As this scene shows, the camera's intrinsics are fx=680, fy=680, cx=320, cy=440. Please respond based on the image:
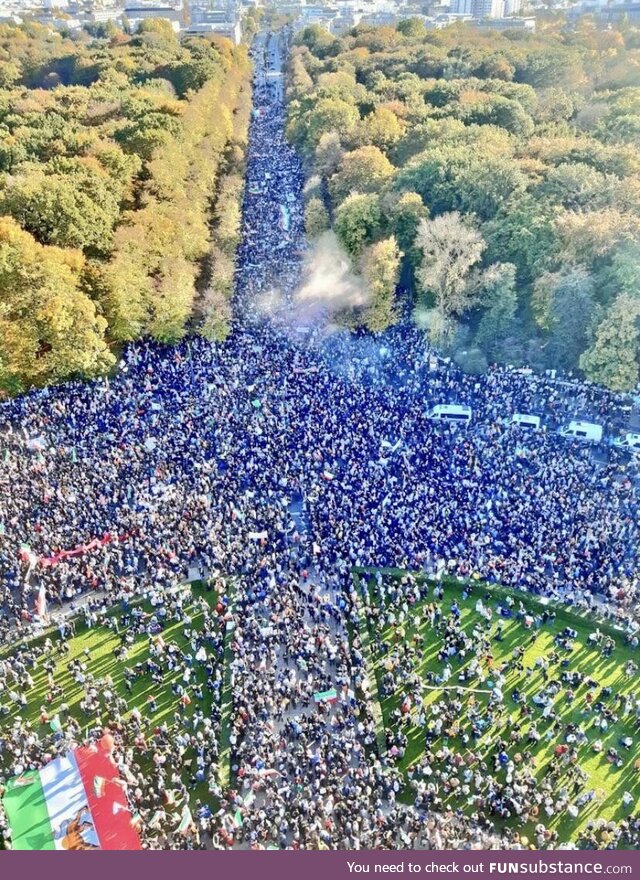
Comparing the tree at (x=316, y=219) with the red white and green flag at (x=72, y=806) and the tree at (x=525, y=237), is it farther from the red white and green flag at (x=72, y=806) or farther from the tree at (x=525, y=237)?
the red white and green flag at (x=72, y=806)

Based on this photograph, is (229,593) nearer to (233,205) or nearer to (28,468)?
(28,468)

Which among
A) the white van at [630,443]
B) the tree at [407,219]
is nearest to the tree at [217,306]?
the tree at [407,219]

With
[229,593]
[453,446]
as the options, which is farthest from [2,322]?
[453,446]

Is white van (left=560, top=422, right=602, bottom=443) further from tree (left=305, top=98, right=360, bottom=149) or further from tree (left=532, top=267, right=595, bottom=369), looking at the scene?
tree (left=305, top=98, right=360, bottom=149)

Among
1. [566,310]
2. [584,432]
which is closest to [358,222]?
[566,310]

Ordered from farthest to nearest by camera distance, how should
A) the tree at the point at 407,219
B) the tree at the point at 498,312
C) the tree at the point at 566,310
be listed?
the tree at the point at 407,219, the tree at the point at 498,312, the tree at the point at 566,310
